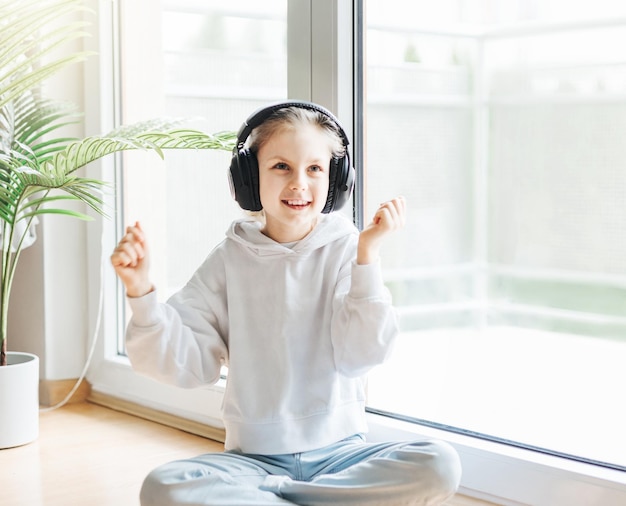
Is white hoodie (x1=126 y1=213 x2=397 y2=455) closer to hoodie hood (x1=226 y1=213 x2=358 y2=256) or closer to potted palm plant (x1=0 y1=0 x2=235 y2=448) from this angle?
hoodie hood (x1=226 y1=213 x2=358 y2=256)

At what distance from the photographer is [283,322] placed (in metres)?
1.54

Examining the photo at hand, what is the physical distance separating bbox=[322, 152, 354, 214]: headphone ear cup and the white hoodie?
53mm

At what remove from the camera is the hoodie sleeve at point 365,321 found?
1.43 m

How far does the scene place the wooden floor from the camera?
174 centimetres

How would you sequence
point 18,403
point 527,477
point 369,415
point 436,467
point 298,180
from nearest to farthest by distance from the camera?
point 436,467
point 298,180
point 527,477
point 369,415
point 18,403

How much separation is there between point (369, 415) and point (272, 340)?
456mm

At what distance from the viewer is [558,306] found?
63.0 inches

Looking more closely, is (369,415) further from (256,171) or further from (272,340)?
(256,171)

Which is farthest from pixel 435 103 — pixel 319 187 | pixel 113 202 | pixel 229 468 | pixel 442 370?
pixel 113 202

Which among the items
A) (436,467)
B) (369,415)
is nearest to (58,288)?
(369,415)

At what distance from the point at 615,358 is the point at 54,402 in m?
1.54

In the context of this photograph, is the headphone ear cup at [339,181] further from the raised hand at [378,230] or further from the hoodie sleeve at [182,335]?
the hoodie sleeve at [182,335]

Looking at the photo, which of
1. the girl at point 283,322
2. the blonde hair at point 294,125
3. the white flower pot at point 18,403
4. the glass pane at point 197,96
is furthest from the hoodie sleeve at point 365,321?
the white flower pot at point 18,403

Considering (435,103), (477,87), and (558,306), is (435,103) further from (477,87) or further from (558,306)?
(558,306)
